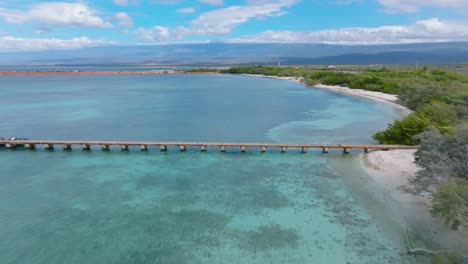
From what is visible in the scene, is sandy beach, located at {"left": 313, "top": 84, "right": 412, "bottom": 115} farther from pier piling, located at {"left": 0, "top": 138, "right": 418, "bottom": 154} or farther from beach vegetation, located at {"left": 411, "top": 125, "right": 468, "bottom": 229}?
beach vegetation, located at {"left": 411, "top": 125, "right": 468, "bottom": 229}

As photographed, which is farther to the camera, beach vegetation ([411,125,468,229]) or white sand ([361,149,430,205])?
white sand ([361,149,430,205])

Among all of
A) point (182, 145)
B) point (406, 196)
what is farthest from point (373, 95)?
point (406, 196)

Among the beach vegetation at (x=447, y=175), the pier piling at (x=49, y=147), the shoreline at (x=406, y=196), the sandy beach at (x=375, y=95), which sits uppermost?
the beach vegetation at (x=447, y=175)

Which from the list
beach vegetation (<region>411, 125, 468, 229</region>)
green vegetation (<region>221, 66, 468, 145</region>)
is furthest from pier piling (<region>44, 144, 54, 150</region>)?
green vegetation (<region>221, 66, 468, 145</region>)

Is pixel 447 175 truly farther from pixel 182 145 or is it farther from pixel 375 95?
pixel 375 95

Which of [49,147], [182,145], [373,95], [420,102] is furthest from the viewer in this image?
[373,95]

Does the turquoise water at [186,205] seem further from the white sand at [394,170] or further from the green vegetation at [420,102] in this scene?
the green vegetation at [420,102]

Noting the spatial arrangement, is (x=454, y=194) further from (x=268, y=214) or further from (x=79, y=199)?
(x=79, y=199)

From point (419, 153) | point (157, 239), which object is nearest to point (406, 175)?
point (419, 153)

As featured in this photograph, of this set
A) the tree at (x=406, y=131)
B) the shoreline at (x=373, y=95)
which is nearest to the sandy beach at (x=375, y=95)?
the shoreline at (x=373, y=95)

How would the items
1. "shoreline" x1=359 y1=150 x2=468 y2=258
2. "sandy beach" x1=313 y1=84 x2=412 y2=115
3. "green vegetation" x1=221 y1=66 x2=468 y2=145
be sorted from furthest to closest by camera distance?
1. "sandy beach" x1=313 y1=84 x2=412 y2=115
2. "green vegetation" x1=221 y1=66 x2=468 y2=145
3. "shoreline" x1=359 y1=150 x2=468 y2=258

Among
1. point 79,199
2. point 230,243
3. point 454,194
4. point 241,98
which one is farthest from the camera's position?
point 241,98
